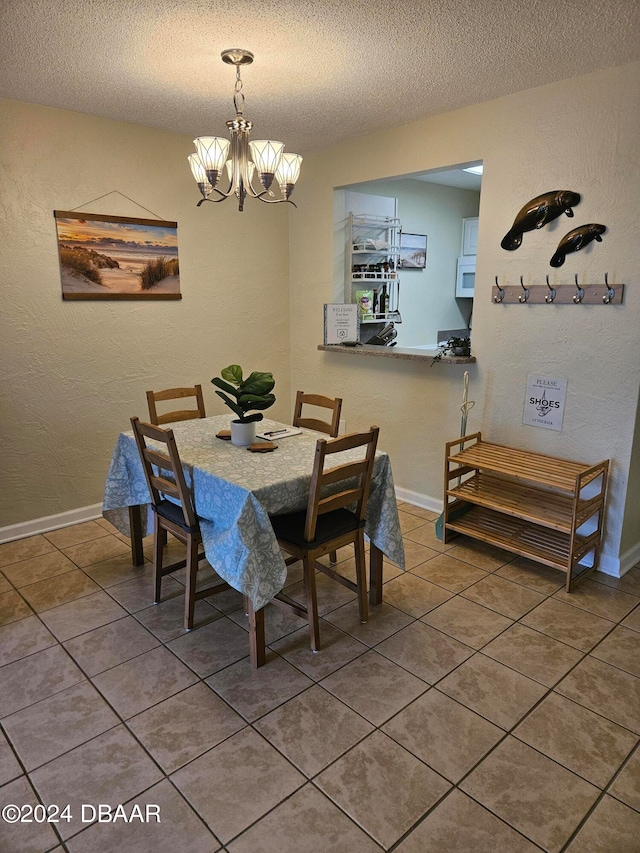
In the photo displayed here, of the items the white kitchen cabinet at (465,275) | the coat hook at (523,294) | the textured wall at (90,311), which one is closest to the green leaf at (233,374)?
the textured wall at (90,311)

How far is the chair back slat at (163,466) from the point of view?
2.30m

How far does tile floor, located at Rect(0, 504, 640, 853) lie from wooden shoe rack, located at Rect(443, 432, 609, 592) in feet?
0.64

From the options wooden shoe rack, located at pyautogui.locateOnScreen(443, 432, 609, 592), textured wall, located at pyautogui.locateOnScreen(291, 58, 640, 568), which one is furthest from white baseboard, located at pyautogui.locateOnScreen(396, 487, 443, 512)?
wooden shoe rack, located at pyautogui.locateOnScreen(443, 432, 609, 592)

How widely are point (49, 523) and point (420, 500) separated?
8.08ft

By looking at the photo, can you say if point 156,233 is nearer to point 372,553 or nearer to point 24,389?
point 24,389

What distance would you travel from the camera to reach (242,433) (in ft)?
8.73

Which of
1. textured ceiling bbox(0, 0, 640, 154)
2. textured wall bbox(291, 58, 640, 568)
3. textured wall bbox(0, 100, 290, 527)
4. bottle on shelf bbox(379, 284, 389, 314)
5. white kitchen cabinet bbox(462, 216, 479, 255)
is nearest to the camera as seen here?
textured ceiling bbox(0, 0, 640, 154)

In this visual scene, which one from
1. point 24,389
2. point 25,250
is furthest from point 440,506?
point 25,250

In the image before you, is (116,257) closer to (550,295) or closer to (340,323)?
(340,323)

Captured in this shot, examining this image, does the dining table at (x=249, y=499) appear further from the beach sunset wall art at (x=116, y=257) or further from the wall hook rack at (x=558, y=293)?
the wall hook rack at (x=558, y=293)

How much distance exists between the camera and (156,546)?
2.65 meters

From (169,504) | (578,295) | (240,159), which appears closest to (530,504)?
(578,295)

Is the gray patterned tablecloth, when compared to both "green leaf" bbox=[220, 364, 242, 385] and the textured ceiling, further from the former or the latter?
the textured ceiling

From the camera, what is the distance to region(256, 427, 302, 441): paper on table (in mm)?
2828
